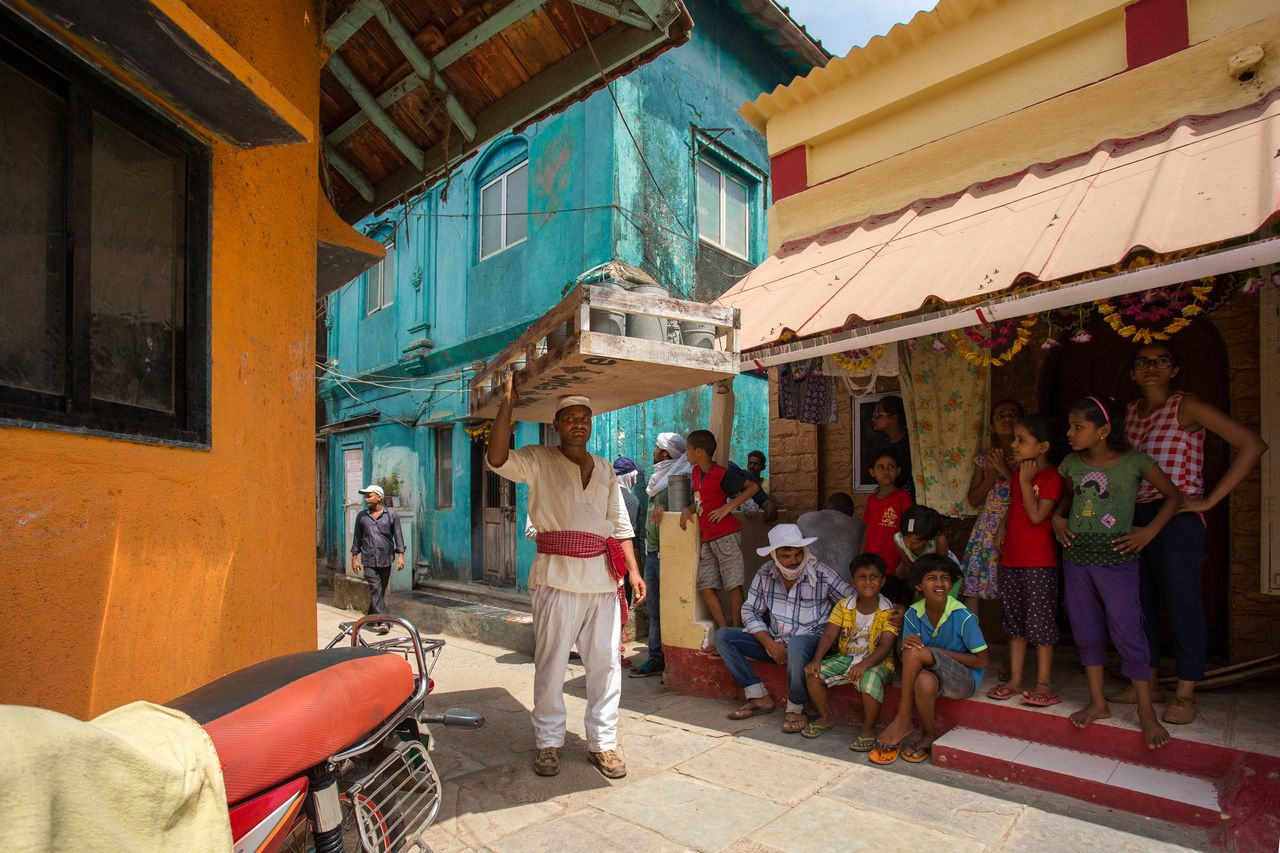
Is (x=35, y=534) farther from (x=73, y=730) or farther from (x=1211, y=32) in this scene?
(x=1211, y=32)

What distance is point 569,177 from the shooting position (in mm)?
9367

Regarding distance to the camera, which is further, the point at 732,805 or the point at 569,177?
the point at 569,177

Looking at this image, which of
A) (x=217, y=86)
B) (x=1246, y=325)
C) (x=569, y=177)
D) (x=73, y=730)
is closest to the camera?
(x=73, y=730)

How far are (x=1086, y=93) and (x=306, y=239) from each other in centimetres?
485

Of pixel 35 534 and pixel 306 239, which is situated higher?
pixel 306 239

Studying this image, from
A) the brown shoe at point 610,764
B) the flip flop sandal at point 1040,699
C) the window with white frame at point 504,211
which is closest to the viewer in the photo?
the brown shoe at point 610,764

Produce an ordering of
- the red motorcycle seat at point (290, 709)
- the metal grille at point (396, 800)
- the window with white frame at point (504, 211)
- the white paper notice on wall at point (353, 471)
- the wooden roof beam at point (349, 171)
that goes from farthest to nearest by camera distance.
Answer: the white paper notice on wall at point (353, 471) → the window with white frame at point (504, 211) → the wooden roof beam at point (349, 171) → the metal grille at point (396, 800) → the red motorcycle seat at point (290, 709)

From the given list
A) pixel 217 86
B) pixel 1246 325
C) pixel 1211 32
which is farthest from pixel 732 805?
pixel 1211 32

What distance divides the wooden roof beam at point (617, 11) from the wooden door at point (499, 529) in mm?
7137

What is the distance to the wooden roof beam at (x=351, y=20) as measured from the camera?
12.0ft

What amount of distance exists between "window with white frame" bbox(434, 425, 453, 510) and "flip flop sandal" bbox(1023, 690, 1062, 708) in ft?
30.2

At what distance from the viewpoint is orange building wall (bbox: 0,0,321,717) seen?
7.17 feet

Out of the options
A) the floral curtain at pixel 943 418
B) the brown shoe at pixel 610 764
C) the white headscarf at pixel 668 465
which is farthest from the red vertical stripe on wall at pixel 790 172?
the brown shoe at pixel 610 764

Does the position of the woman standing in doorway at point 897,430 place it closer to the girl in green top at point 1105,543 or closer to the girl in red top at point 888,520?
the girl in red top at point 888,520
